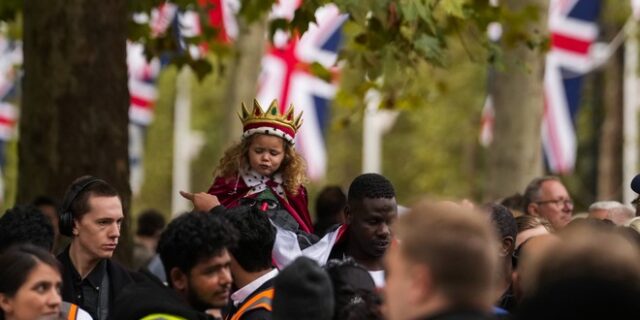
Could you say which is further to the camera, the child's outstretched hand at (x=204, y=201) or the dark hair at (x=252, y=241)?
the child's outstretched hand at (x=204, y=201)

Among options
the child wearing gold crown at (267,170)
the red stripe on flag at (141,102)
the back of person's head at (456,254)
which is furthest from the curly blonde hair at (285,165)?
the red stripe on flag at (141,102)

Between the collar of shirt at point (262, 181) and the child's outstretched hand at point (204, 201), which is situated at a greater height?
the collar of shirt at point (262, 181)

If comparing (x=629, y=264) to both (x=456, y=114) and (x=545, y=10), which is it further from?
(x=456, y=114)

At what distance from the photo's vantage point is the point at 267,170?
9477 millimetres

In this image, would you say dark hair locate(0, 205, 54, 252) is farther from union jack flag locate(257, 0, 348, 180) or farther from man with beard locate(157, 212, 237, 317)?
union jack flag locate(257, 0, 348, 180)

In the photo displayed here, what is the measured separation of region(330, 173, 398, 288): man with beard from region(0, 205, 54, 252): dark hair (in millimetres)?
1580

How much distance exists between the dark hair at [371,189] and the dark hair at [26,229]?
1684mm

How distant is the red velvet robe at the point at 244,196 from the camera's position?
30.9 feet

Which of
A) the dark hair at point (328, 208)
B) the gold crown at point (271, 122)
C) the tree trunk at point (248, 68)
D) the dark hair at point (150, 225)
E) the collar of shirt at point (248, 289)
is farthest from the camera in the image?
the tree trunk at point (248, 68)

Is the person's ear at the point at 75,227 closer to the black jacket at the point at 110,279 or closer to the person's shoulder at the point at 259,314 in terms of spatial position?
the black jacket at the point at 110,279

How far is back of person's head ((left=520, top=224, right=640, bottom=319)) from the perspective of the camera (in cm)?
461

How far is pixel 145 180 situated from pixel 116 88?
53.8 metres

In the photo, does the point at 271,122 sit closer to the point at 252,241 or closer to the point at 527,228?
the point at 527,228

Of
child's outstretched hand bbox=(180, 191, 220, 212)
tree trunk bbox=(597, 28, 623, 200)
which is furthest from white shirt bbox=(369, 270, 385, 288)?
tree trunk bbox=(597, 28, 623, 200)
